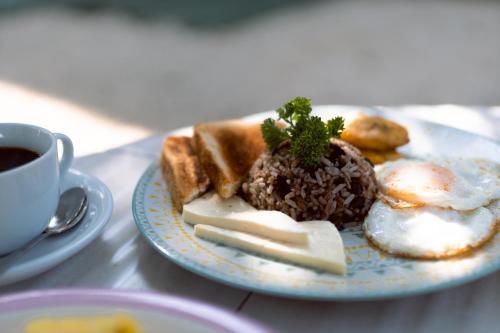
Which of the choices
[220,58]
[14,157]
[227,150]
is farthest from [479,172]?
[220,58]

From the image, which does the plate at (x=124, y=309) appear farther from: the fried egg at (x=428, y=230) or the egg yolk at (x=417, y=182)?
the egg yolk at (x=417, y=182)

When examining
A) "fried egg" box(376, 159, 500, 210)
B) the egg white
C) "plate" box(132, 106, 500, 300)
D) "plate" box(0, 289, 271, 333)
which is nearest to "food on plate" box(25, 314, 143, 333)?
"plate" box(0, 289, 271, 333)

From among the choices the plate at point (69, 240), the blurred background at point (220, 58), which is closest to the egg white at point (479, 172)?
the plate at point (69, 240)

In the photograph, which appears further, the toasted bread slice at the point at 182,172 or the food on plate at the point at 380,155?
the food on plate at the point at 380,155

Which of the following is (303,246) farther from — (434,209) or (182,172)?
(182,172)

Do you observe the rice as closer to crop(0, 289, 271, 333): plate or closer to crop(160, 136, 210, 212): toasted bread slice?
crop(160, 136, 210, 212): toasted bread slice

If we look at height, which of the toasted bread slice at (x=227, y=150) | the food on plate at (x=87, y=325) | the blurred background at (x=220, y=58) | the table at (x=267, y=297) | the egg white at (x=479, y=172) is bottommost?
the blurred background at (x=220, y=58)
